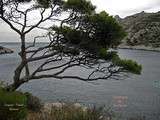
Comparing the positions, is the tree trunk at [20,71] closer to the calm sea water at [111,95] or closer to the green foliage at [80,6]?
the green foliage at [80,6]

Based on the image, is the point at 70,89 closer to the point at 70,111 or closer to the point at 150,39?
the point at 70,111

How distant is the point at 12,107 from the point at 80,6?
486 inches

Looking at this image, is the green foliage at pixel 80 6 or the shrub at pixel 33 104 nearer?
the shrub at pixel 33 104

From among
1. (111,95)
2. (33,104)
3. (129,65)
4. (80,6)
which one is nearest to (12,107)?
(33,104)

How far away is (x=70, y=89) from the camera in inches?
2068

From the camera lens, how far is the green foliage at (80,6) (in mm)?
21094

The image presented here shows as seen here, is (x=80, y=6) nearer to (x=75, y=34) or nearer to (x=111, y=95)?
(x=75, y=34)

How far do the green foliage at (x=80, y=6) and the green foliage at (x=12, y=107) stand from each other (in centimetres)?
1187

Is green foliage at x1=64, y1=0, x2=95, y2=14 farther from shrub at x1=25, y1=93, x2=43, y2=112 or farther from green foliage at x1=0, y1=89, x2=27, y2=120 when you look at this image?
green foliage at x1=0, y1=89, x2=27, y2=120

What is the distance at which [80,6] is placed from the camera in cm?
2123

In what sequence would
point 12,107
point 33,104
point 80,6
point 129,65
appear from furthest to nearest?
point 129,65 < point 80,6 < point 33,104 < point 12,107

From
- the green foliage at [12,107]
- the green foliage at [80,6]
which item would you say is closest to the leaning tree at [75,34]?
the green foliage at [80,6]

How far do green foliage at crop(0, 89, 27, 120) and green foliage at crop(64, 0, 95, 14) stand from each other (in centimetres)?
1187

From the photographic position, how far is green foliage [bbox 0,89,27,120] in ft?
31.4
